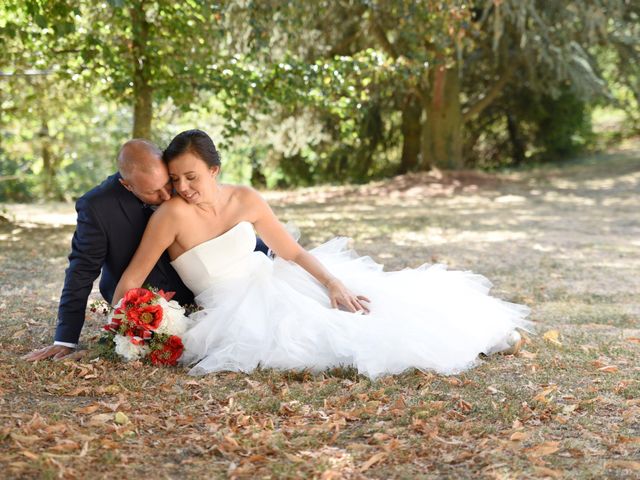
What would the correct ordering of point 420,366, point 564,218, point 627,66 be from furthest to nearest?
1. point 627,66
2. point 564,218
3. point 420,366

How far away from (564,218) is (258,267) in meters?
7.89

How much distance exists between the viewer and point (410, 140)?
1864cm

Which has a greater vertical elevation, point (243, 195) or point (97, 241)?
point (243, 195)

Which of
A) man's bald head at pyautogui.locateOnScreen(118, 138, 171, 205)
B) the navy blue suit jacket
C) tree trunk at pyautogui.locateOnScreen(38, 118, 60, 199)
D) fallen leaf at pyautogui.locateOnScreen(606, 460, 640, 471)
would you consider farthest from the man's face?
tree trunk at pyautogui.locateOnScreen(38, 118, 60, 199)

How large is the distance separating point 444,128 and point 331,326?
1295 centimetres

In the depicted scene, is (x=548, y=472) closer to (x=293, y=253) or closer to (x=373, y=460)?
(x=373, y=460)

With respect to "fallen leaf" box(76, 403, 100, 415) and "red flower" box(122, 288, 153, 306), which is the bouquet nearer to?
"red flower" box(122, 288, 153, 306)

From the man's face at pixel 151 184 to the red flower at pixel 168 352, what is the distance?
75cm

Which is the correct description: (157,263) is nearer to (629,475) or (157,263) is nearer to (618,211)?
(629,475)

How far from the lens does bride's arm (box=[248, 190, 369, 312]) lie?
4707mm

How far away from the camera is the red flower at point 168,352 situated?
447cm

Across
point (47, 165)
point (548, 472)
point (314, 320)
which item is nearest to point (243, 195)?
point (314, 320)

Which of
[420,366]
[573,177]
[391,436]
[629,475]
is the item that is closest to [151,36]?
[420,366]

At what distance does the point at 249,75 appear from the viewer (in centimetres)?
1020
